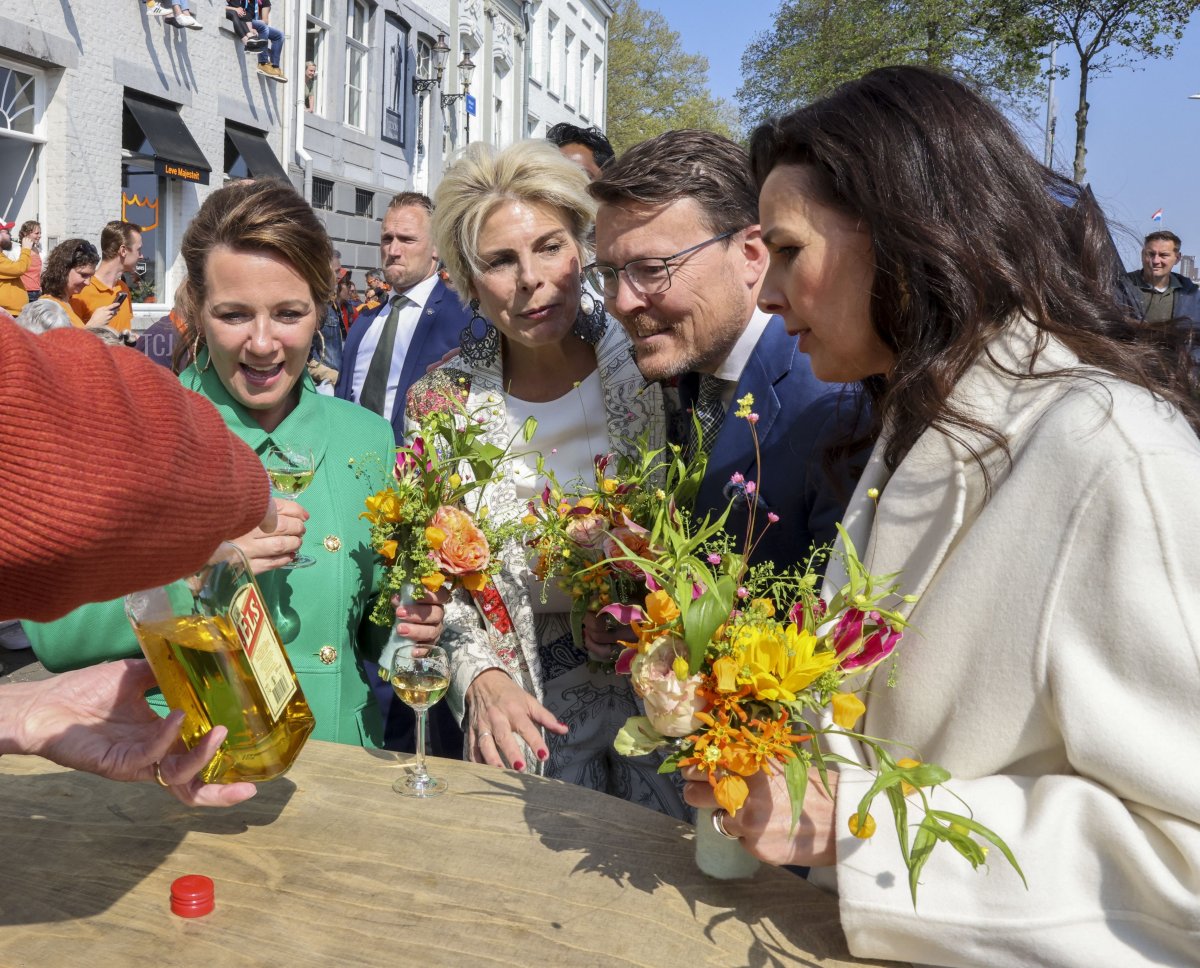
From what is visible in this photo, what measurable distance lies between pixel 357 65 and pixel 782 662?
69.2 ft

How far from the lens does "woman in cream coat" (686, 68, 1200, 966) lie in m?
1.27

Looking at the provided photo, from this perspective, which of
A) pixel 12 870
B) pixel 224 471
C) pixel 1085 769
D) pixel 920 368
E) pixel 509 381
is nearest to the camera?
pixel 1085 769

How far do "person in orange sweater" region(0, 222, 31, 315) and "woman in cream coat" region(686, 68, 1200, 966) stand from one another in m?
8.35

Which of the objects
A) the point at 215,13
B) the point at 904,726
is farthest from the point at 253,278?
the point at 215,13

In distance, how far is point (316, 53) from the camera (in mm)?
18781

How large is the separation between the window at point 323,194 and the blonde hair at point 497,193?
16894mm

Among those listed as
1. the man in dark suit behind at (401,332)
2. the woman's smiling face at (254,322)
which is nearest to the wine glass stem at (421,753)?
the woman's smiling face at (254,322)

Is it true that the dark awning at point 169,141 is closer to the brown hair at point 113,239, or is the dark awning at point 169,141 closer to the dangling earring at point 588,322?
the brown hair at point 113,239

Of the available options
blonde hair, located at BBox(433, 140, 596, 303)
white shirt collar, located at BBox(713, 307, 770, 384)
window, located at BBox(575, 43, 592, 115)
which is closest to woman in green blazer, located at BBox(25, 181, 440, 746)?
blonde hair, located at BBox(433, 140, 596, 303)

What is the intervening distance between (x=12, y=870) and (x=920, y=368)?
1.56 m

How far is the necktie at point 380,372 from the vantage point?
6168mm

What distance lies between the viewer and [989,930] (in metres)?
1.33

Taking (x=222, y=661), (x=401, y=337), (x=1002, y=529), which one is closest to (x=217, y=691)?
(x=222, y=661)

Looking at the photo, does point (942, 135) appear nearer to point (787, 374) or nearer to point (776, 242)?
point (776, 242)
